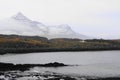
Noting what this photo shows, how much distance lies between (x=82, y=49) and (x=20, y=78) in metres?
85.1

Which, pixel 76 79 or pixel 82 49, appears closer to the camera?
pixel 76 79

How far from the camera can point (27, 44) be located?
117 meters

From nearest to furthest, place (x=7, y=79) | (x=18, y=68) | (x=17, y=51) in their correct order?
1. (x=7, y=79)
2. (x=18, y=68)
3. (x=17, y=51)

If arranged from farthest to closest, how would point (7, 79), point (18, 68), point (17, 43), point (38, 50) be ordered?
1. point (17, 43)
2. point (38, 50)
3. point (18, 68)
4. point (7, 79)

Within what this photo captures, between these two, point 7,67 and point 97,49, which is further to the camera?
point 97,49

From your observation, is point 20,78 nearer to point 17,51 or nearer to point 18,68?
point 18,68

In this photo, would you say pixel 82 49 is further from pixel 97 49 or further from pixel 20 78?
pixel 20 78

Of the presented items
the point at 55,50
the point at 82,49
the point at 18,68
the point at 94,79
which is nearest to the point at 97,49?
the point at 82,49

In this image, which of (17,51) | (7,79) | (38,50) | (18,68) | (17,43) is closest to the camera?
A: (7,79)

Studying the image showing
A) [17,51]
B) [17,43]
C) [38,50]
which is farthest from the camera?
[17,43]

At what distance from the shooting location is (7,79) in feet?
108

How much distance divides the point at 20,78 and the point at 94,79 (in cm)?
854

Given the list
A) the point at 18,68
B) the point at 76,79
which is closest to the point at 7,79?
the point at 76,79

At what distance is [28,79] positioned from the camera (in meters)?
34.1
